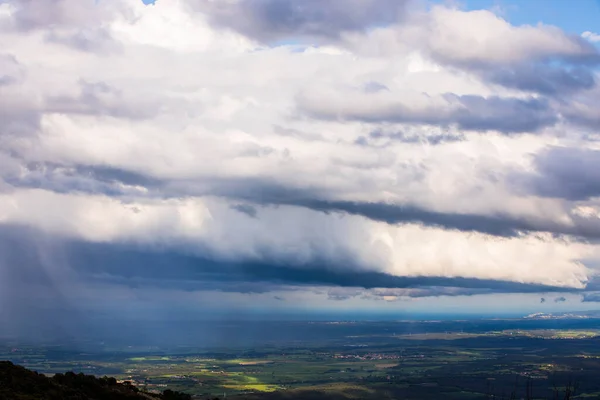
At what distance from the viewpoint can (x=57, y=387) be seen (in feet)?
220

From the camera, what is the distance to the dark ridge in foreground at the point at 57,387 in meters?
63.3

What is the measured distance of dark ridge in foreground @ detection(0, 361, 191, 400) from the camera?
63344 millimetres

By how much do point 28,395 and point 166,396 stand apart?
64.1 feet

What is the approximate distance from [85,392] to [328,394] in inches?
5240

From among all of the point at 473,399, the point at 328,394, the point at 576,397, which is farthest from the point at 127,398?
the point at 576,397

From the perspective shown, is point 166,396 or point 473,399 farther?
point 473,399

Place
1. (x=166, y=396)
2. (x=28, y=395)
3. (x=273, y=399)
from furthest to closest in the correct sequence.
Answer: (x=273, y=399)
(x=166, y=396)
(x=28, y=395)

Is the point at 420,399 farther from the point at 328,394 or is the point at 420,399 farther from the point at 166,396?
the point at 166,396

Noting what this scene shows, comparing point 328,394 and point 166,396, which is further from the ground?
point 166,396

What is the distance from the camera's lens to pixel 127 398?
7106 centimetres

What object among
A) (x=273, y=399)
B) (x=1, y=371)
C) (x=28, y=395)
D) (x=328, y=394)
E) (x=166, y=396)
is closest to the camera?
(x=28, y=395)

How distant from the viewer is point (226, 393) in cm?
18688

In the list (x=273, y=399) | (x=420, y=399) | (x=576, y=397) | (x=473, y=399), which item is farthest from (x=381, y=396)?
(x=576, y=397)

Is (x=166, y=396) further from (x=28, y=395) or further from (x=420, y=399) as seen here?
(x=420, y=399)
